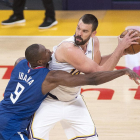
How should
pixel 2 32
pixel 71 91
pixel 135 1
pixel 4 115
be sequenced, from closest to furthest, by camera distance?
pixel 4 115 < pixel 71 91 < pixel 2 32 < pixel 135 1

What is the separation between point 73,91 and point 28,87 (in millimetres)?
478

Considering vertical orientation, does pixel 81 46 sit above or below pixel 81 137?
above

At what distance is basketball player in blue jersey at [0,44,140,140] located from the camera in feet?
10.4

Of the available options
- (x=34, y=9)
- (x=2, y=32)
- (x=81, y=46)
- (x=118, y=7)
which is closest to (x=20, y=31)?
(x=2, y=32)

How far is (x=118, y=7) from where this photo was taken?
873 centimetres

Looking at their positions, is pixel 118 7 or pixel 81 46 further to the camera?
pixel 118 7

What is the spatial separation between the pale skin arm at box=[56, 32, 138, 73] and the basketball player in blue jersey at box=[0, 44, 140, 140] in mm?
118

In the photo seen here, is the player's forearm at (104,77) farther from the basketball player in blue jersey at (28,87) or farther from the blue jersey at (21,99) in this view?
the blue jersey at (21,99)

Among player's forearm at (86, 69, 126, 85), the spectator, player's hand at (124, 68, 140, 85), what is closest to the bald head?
player's forearm at (86, 69, 126, 85)

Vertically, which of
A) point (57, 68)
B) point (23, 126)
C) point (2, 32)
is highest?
point (57, 68)

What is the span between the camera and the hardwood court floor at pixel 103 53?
4324 millimetres

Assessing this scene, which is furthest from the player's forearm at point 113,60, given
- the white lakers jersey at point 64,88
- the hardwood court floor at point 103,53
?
the hardwood court floor at point 103,53

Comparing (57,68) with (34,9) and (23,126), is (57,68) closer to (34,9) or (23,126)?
(23,126)

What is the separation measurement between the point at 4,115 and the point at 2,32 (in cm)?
457
